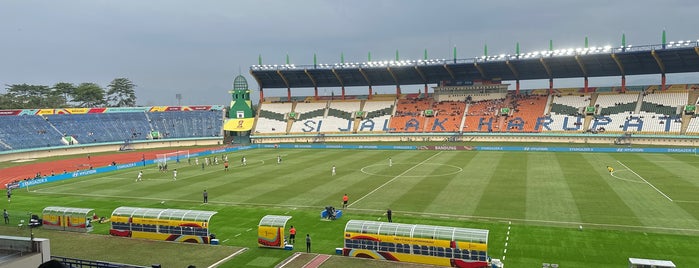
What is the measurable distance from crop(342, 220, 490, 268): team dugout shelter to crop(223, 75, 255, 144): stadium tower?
8035 cm

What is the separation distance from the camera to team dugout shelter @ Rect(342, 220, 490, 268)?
67.3 feet

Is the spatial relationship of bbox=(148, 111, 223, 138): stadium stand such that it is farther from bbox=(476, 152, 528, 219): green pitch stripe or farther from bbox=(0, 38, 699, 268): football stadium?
bbox=(476, 152, 528, 219): green pitch stripe

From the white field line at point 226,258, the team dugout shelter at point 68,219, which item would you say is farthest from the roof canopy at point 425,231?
the team dugout shelter at point 68,219

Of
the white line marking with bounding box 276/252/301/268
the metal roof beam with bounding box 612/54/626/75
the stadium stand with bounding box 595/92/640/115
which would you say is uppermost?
the metal roof beam with bounding box 612/54/626/75

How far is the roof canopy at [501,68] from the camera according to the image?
7744cm

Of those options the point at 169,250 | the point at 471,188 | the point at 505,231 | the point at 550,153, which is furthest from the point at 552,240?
the point at 550,153

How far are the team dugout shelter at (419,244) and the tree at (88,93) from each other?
13796cm

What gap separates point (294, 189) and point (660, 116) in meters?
66.3

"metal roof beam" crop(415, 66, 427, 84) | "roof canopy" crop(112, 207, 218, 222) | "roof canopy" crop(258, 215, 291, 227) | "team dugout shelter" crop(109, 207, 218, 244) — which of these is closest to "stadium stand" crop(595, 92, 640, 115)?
"metal roof beam" crop(415, 66, 427, 84)

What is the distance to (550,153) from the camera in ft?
217

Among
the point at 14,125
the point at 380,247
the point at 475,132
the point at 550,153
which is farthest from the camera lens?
the point at 475,132

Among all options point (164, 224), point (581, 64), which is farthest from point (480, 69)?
point (164, 224)

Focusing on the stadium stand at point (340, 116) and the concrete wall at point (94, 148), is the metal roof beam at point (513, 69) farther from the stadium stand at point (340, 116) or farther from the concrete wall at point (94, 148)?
the concrete wall at point (94, 148)

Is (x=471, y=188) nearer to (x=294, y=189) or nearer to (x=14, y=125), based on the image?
(x=294, y=189)
